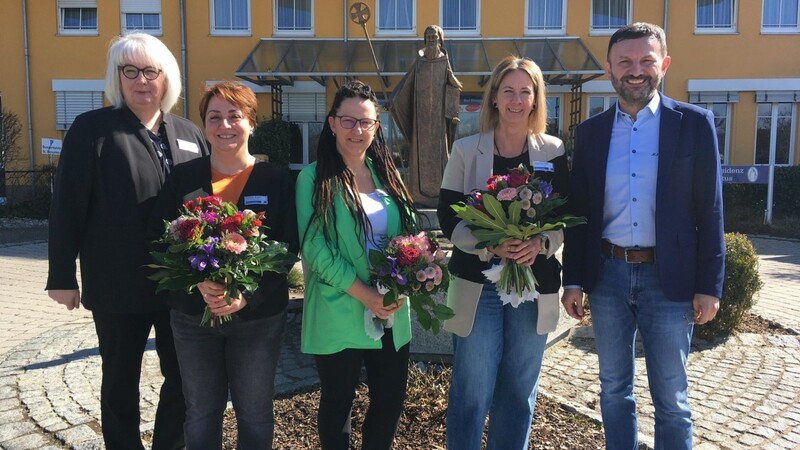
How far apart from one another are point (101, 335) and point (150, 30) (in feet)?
59.4

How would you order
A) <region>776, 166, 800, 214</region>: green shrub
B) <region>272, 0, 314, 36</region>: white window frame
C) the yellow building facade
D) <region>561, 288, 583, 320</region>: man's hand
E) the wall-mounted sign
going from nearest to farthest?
<region>561, 288, 583, 320</region>: man's hand
the wall-mounted sign
<region>776, 166, 800, 214</region>: green shrub
the yellow building facade
<region>272, 0, 314, 36</region>: white window frame

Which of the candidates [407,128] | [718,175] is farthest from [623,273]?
[407,128]

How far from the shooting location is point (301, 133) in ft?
61.3

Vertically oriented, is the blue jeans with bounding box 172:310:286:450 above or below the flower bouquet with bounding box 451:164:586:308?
below

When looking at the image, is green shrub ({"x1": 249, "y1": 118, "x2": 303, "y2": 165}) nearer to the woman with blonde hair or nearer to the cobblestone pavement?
the cobblestone pavement

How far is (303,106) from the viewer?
1853 centimetres

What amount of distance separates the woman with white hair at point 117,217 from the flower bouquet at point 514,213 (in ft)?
5.04

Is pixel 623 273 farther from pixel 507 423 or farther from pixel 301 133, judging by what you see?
pixel 301 133

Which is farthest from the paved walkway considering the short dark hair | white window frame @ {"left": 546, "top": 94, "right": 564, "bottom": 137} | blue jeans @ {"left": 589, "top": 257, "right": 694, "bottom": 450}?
white window frame @ {"left": 546, "top": 94, "right": 564, "bottom": 137}

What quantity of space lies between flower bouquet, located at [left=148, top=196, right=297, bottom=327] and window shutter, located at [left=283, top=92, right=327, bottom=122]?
54.3 feet

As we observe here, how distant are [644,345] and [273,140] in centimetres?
1520

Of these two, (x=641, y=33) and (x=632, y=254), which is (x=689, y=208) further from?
(x=641, y=33)

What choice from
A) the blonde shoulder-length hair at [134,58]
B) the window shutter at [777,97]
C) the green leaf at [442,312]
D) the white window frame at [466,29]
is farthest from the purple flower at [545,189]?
the window shutter at [777,97]

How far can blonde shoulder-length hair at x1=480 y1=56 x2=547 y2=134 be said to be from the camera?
2.77 m
